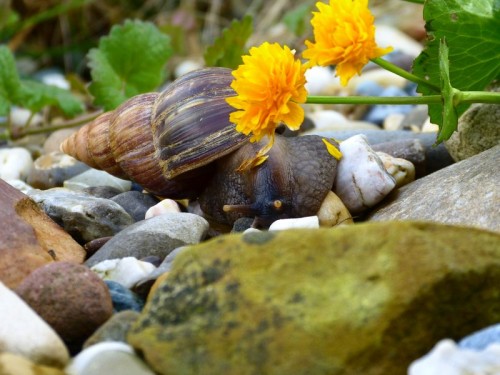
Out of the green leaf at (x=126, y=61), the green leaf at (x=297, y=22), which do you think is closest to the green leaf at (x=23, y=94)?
the green leaf at (x=126, y=61)

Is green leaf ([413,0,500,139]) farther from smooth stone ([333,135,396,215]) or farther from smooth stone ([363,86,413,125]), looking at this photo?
smooth stone ([363,86,413,125])

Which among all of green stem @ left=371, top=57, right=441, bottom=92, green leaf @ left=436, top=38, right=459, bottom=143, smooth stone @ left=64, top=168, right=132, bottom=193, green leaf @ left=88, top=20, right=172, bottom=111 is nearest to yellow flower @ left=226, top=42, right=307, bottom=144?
green stem @ left=371, top=57, right=441, bottom=92

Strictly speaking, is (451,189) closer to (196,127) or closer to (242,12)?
(196,127)

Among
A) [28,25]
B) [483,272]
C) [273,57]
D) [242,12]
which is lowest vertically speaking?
[242,12]

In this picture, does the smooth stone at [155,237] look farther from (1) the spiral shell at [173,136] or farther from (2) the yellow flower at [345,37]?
(2) the yellow flower at [345,37]

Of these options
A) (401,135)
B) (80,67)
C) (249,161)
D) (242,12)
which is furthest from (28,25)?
(249,161)

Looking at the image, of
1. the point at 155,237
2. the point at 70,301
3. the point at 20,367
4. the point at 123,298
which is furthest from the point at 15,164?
the point at 20,367
